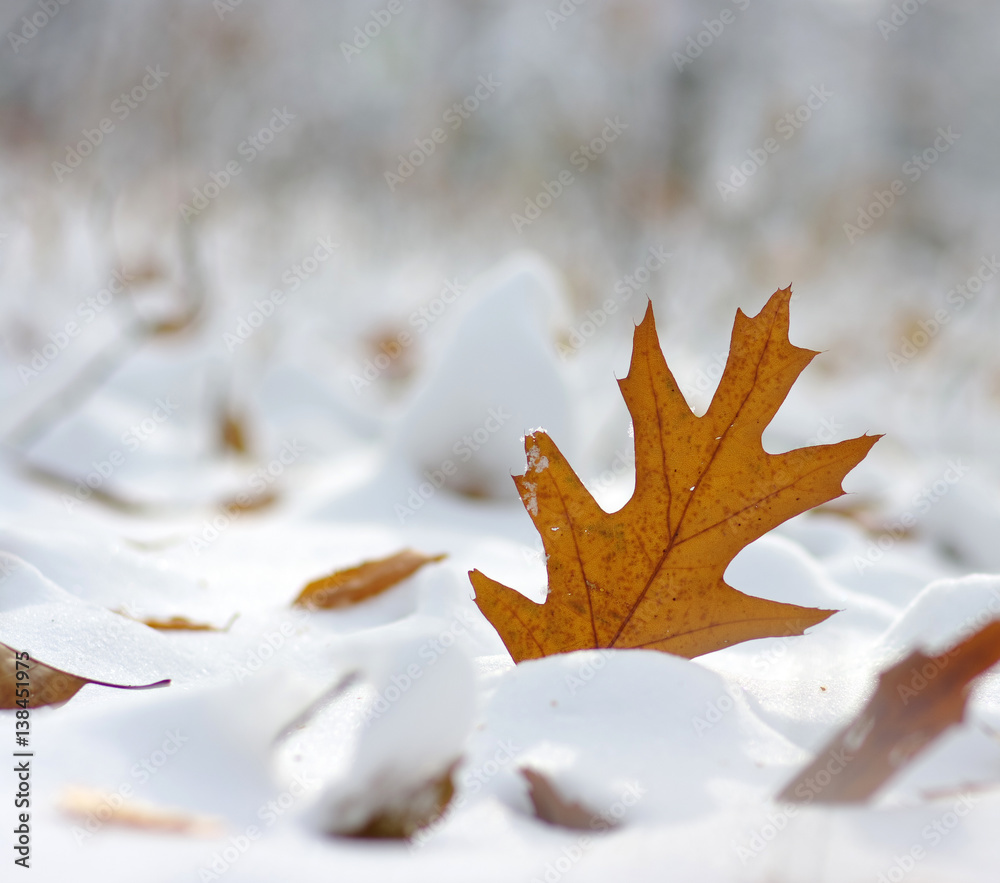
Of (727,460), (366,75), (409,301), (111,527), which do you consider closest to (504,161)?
(366,75)

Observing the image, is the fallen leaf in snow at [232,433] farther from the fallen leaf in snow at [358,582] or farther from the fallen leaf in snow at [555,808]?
the fallen leaf in snow at [555,808]

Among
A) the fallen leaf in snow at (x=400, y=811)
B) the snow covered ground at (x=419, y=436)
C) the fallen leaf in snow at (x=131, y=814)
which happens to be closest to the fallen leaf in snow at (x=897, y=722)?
the snow covered ground at (x=419, y=436)

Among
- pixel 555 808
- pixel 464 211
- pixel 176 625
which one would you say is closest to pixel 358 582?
pixel 176 625

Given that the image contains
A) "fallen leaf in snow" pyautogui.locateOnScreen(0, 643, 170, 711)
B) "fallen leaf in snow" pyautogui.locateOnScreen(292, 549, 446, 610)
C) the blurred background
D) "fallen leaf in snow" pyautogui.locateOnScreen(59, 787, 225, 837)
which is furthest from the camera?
the blurred background

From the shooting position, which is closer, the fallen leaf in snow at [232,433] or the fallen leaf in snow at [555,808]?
the fallen leaf in snow at [555,808]

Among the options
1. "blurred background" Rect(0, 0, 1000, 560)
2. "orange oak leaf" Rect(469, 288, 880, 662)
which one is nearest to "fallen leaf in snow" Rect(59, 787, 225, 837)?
"orange oak leaf" Rect(469, 288, 880, 662)

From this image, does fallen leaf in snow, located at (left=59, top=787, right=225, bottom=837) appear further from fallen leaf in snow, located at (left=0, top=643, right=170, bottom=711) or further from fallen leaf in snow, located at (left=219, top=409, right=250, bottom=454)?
fallen leaf in snow, located at (left=219, top=409, right=250, bottom=454)
